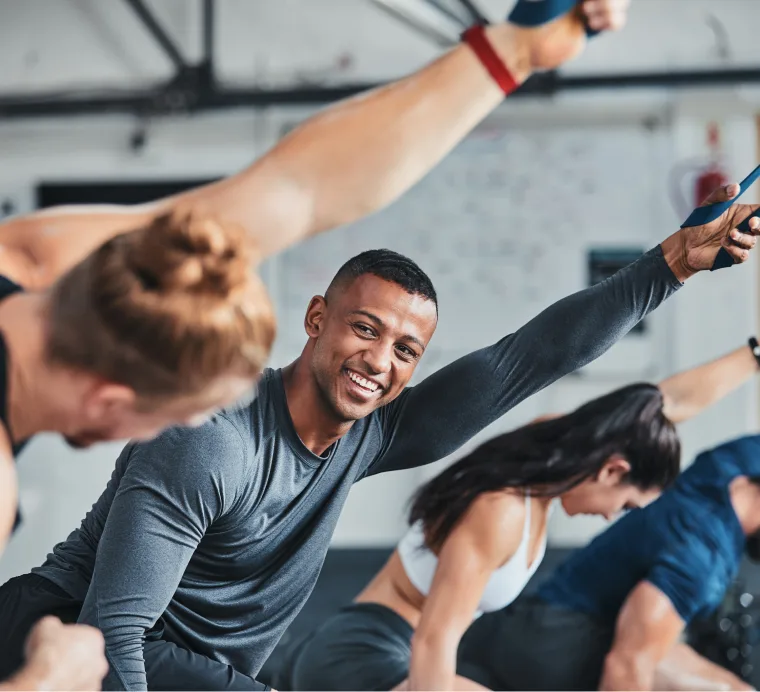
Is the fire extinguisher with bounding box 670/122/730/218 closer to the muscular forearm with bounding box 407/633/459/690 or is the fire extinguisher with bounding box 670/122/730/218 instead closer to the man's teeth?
the muscular forearm with bounding box 407/633/459/690

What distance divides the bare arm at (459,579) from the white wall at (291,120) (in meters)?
2.92

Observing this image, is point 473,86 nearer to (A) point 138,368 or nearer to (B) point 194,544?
(A) point 138,368

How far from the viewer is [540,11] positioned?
0.93 m

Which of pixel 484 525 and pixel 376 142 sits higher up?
pixel 376 142

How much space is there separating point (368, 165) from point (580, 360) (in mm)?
689

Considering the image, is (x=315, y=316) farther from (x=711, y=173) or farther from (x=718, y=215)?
(x=711, y=173)

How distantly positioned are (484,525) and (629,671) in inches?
23.2

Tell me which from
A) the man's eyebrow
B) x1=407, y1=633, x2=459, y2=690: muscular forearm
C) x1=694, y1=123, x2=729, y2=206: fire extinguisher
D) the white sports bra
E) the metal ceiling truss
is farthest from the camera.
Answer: x1=694, y1=123, x2=729, y2=206: fire extinguisher

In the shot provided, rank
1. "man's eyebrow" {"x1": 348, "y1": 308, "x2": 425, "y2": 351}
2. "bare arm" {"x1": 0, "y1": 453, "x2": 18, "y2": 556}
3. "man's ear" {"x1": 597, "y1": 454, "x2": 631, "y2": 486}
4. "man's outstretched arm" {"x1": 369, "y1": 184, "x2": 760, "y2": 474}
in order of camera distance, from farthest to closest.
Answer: "man's ear" {"x1": 597, "y1": 454, "x2": 631, "y2": 486}
"man's eyebrow" {"x1": 348, "y1": 308, "x2": 425, "y2": 351}
"man's outstretched arm" {"x1": 369, "y1": 184, "x2": 760, "y2": 474}
"bare arm" {"x1": 0, "y1": 453, "x2": 18, "y2": 556}

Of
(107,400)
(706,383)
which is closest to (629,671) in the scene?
(706,383)

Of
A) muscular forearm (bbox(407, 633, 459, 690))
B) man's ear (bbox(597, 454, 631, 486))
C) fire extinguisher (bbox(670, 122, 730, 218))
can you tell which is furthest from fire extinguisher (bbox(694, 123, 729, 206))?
muscular forearm (bbox(407, 633, 459, 690))

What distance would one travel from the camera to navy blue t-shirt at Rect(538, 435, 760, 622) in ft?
7.81

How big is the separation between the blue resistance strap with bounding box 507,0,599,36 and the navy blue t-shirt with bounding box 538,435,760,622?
1.70 m

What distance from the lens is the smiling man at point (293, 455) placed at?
137 cm
